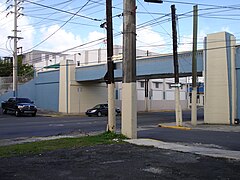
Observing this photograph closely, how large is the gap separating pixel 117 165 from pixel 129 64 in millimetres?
6242

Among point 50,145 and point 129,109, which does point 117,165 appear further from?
point 129,109

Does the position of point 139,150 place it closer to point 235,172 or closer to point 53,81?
point 235,172

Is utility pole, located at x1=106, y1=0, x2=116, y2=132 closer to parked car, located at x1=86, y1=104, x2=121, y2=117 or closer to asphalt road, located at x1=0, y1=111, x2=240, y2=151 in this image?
asphalt road, located at x1=0, y1=111, x2=240, y2=151

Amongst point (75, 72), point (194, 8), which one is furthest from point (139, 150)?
point (75, 72)

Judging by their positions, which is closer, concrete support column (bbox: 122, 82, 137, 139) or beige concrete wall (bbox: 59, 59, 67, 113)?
concrete support column (bbox: 122, 82, 137, 139)

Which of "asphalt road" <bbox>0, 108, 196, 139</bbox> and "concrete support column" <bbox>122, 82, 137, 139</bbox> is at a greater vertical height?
"concrete support column" <bbox>122, 82, 137, 139</bbox>

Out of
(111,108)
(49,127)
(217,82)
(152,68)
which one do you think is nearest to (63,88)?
(152,68)

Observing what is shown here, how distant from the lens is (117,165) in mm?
8250

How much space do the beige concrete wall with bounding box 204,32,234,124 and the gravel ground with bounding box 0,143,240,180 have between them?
50.7 ft

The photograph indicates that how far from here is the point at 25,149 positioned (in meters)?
11.2

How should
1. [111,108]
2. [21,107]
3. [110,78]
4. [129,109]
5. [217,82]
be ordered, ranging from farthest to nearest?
[21,107]
[217,82]
[110,78]
[111,108]
[129,109]

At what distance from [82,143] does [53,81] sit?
1229 inches

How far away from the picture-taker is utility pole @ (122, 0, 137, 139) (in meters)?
13.7

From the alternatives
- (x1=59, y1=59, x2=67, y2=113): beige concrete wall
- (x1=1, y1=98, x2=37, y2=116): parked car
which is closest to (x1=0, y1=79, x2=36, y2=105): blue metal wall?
(x1=59, y1=59, x2=67, y2=113): beige concrete wall
